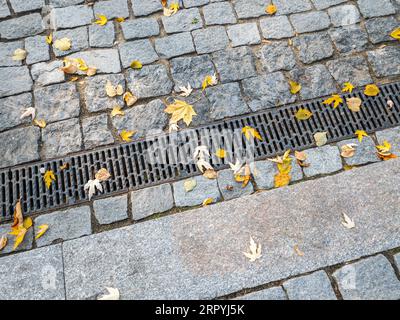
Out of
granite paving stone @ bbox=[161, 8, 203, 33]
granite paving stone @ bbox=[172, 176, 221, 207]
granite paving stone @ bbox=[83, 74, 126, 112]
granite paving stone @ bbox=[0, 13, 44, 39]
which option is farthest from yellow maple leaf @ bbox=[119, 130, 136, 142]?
granite paving stone @ bbox=[0, 13, 44, 39]

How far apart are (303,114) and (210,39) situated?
1.05m

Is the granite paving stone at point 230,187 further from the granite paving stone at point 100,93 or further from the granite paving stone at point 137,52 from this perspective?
the granite paving stone at point 137,52

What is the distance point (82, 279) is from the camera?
239 cm

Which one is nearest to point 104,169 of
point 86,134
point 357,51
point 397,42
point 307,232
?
point 86,134

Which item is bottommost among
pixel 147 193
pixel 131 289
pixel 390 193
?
pixel 390 193

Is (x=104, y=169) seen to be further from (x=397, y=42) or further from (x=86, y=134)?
(x=397, y=42)

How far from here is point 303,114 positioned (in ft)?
9.84

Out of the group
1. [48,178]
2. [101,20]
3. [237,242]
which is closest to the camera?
[237,242]

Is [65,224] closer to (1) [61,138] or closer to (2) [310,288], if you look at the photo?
(1) [61,138]

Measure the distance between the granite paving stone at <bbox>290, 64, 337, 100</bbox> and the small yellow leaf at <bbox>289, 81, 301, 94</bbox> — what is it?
0.03 meters

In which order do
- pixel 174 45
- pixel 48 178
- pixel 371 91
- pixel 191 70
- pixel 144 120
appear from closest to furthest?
pixel 48 178
pixel 144 120
pixel 371 91
pixel 191 70
pixel 174 45

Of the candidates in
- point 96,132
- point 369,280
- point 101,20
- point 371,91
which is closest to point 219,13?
point 101,20

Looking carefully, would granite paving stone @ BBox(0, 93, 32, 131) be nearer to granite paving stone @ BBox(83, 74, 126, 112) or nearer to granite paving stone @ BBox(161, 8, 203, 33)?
granite paving stone @ BBox(83, 74, 126, 112)

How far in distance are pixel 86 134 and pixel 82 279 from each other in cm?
106
